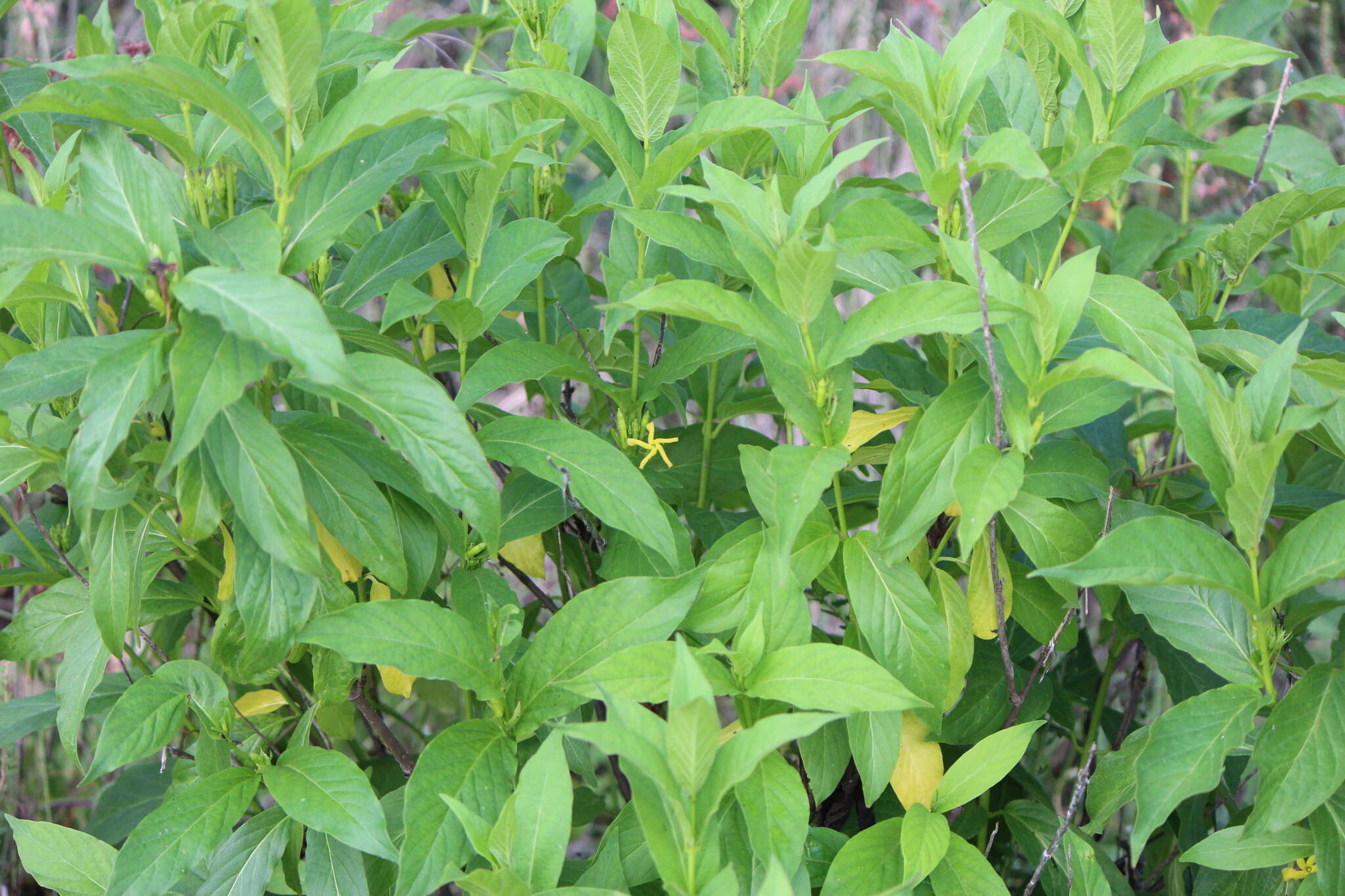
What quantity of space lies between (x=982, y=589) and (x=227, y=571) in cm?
81

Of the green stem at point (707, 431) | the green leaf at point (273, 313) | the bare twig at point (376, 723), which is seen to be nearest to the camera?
the green leaf at point (273, 313)

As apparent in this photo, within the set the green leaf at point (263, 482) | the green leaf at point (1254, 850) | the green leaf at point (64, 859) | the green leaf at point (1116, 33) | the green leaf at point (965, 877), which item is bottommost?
the green leaf at point (64, 859)

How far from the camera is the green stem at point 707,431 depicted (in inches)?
50.4

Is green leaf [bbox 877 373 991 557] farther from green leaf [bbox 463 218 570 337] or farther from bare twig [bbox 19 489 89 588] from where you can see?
bare twig [bbox 19 489 89 588]

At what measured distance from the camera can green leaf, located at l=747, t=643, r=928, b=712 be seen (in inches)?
34.4

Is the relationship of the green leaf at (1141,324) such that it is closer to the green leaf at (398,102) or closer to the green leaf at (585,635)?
the green leaf at (585,635)

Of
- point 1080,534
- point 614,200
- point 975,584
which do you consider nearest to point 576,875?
point 975,584

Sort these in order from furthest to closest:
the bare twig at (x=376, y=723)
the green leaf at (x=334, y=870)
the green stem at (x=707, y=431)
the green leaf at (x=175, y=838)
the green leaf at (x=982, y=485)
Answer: the green stem at (x=707, y=431) → the bare twig at (x=376, y=723) → the green leaf at (x=334, y=870) → the green leaf at (x=175, y=838) → the green leaf at (x=982, y=485)

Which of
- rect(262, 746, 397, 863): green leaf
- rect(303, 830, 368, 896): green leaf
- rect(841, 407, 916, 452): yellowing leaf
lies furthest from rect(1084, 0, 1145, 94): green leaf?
rect(303, 830, 368, 896): green leaf

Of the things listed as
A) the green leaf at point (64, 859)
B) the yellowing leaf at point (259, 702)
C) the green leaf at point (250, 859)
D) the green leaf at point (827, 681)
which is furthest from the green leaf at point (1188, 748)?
the green leaf at point (64, 859)

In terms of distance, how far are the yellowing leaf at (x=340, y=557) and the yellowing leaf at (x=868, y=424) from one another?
1.73ft

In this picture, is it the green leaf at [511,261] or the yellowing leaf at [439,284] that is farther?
the yellowing leaf at [439,284]

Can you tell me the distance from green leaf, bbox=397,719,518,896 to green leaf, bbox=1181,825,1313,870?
0.65m

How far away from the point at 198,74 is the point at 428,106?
7.1 inches
